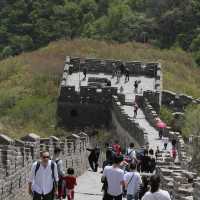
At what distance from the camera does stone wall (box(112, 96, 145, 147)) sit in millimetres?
38697

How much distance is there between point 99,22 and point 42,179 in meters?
87.3

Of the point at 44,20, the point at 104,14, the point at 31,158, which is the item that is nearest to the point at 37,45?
the point at 44,20

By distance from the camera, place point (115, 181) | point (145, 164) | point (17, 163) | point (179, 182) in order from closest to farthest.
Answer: point (115, 181) < point (179, 182) < point (17, 163) < point (145, 164)

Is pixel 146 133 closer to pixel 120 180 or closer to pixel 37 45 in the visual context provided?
pixel 120 180

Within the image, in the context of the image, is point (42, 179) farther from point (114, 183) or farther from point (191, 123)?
point (191, 123)

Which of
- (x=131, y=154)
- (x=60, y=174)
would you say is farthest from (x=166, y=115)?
(x=60, y=174)

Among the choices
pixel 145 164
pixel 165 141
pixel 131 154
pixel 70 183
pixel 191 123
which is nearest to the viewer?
pixel 70 183

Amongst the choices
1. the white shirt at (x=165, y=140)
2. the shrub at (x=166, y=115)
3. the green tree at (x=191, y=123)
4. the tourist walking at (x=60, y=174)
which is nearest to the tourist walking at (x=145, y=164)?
the tourist walking at (x=60, y=174)

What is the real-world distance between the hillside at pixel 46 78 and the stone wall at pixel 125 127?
10.4 ft

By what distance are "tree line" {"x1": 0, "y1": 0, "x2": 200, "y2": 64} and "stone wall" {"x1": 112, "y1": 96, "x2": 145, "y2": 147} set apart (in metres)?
38.4

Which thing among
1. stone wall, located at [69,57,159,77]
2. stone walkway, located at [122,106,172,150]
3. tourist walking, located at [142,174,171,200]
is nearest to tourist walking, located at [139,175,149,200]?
tourist walking, located at [142,174,171,200]

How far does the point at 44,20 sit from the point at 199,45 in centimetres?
2679

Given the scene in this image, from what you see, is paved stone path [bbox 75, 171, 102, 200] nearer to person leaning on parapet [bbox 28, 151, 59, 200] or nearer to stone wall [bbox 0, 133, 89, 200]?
stone wall [bbox 0, 133, 89, 200]

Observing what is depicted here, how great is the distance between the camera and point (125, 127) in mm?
43000
